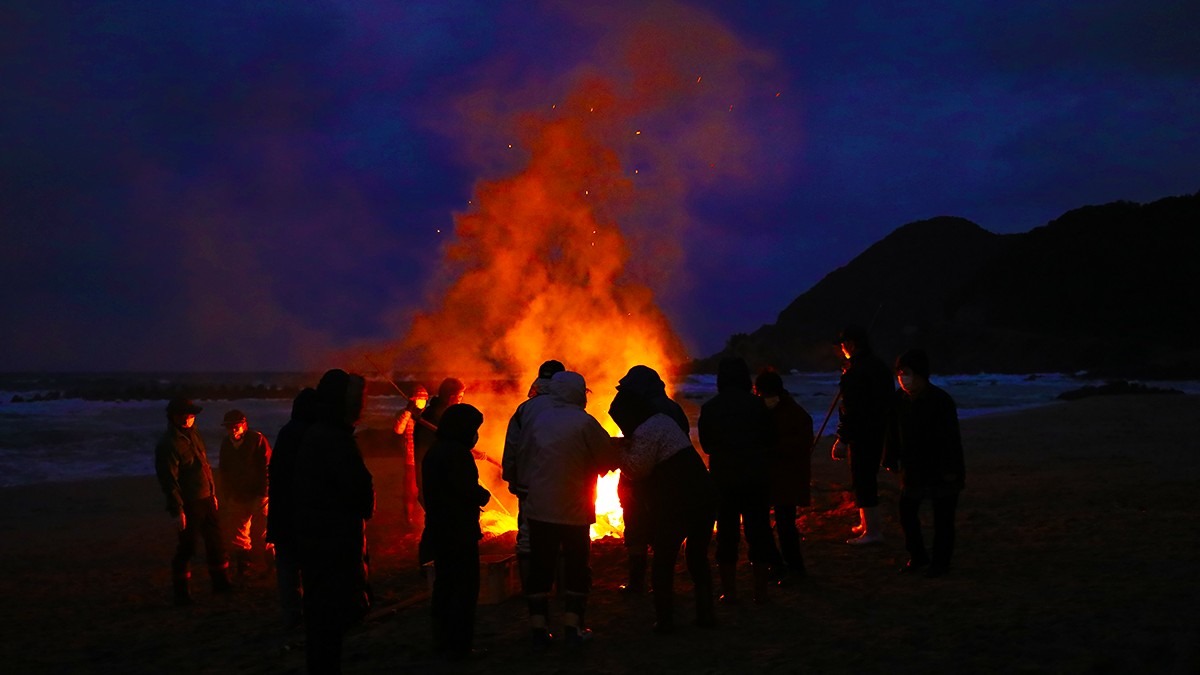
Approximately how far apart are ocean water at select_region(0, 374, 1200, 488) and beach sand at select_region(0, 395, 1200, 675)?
6.41 meters

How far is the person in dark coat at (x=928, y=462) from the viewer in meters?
6.66

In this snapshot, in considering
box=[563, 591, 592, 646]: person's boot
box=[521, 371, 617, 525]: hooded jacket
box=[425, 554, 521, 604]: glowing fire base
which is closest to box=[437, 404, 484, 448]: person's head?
box=[521, 371, 617, 525]: hooded jacket

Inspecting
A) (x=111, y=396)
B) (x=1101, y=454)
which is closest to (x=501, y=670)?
(x=1101, y=454)

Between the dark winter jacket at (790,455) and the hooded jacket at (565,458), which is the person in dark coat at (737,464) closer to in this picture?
the dark winter jacket at (790,455)


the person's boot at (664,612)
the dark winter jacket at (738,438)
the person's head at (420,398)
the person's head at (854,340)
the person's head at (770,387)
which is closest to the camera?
the person's boot at (664,612)

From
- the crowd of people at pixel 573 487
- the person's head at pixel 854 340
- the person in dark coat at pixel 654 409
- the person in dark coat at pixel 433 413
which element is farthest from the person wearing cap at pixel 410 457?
the person's head at pixel 854 340

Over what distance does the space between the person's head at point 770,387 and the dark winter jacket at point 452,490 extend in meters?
2.86

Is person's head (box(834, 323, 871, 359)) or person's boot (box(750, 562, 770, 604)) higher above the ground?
person's head (box(834, 323, 871, 359))

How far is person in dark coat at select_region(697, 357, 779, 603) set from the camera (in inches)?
247

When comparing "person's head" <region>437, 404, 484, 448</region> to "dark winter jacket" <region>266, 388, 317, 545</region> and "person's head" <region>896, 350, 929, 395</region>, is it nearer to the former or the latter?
"dark winter jacket" <region>266, 388, 317, 545</region>

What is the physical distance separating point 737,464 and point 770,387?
4.27 ft

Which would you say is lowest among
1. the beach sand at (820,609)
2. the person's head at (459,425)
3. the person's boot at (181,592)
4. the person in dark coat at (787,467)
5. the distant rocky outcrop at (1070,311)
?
the beach sand at (820,609)

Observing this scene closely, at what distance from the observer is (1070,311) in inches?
2776

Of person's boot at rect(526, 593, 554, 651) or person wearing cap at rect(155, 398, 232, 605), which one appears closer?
person's boot at rect(526, 593, 554, 651)
